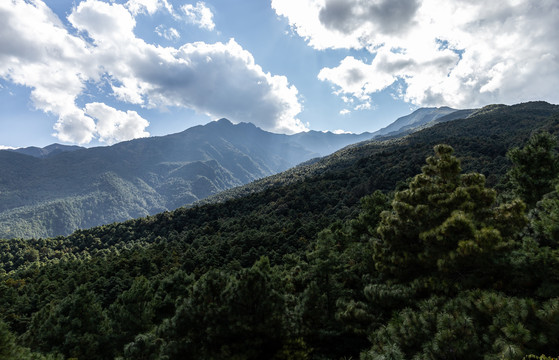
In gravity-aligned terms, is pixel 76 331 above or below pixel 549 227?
below

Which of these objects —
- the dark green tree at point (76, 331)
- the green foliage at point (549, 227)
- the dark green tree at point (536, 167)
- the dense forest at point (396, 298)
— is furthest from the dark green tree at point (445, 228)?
the dark green tree at point (76, 331)

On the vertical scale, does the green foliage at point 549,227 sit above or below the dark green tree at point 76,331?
above

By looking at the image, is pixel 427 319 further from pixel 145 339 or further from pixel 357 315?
pixel 145 339

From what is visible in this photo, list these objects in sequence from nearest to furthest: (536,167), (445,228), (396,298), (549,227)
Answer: (549,227)
(445,228)
(396,298)
(536,167)

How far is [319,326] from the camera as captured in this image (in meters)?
15.6

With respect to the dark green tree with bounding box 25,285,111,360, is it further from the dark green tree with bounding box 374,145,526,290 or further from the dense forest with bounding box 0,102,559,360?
the dark green tree with bounding box 374,145,526,290

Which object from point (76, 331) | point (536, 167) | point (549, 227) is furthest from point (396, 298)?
point (76, 331)

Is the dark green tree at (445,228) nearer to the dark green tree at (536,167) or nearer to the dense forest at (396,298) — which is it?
the dense forest at (396,298)

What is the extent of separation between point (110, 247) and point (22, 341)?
6752 cm

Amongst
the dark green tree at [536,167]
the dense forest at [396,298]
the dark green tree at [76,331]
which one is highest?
the dark green tree at [536,167]

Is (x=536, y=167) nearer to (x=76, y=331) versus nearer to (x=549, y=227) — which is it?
(x=549, y=227)

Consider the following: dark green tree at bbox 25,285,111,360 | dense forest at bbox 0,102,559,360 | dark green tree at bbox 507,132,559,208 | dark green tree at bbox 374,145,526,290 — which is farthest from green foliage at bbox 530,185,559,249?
dark green tree at bbox 25,285,111,360

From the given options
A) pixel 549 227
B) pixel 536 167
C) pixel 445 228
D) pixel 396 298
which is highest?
pixel 536 167

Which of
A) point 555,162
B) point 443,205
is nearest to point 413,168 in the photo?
point 555,162
